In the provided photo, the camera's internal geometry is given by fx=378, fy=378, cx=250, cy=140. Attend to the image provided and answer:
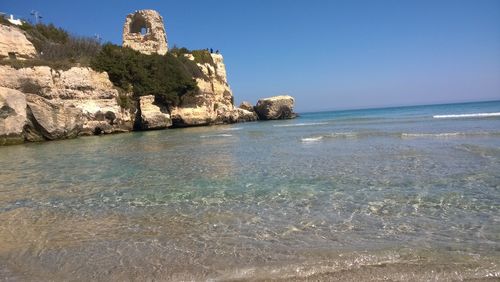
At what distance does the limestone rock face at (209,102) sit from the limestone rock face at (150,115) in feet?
11.0

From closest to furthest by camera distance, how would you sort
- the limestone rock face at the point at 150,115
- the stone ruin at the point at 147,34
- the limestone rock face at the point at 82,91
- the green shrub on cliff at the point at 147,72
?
the limestone rock face at the point at 82,91 → the limestone rock face at the point at 150,115 → the green shrub on cliff at the point at 147,72 → the stone ruin at the point at 147,34

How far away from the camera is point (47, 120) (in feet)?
84.8

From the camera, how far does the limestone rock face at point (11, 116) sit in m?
22.9

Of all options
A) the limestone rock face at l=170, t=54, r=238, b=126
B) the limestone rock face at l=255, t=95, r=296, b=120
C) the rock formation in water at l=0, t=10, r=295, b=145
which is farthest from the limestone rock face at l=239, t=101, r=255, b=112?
the limestone rock face at l=170, t=54, r=238, b=126

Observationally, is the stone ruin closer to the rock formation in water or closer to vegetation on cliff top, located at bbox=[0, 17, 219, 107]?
the rock formation in water

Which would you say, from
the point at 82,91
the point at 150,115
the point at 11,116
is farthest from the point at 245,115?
the point at 11,116

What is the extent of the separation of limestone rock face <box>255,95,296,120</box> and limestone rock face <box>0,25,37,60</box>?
3455 centimetres

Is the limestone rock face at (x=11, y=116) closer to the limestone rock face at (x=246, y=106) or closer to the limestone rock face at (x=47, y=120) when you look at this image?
the limestone rock face at (x=47, y=120)

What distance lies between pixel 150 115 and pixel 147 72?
6.62 meters

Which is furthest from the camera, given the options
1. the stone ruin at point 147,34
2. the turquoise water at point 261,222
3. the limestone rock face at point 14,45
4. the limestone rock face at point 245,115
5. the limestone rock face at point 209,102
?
the limestone rock face at point 245,115

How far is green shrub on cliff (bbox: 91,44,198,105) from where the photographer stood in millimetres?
38281

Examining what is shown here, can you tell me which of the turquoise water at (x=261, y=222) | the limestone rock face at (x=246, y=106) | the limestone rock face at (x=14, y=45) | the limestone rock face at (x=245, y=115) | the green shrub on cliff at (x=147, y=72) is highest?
the limestone rock face at (x=14, y=45)

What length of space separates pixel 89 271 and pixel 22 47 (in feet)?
117

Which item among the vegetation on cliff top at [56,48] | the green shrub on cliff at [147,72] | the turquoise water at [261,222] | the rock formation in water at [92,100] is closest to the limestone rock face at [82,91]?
the rock formation in water at [92,100]
